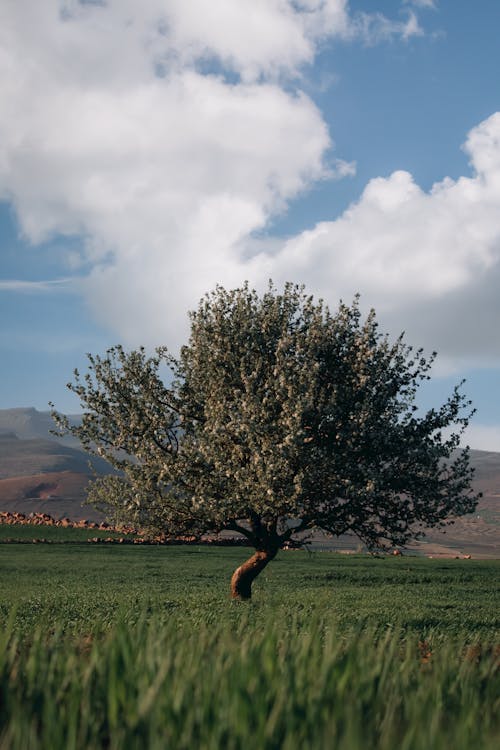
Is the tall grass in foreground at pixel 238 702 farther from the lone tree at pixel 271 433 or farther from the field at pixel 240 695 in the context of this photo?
the lone tree at pixel 271 433

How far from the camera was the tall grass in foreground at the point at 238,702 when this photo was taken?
178 inches

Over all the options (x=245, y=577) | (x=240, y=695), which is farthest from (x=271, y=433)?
(x=240, y=695)

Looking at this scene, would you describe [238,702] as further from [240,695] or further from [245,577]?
[245,577]

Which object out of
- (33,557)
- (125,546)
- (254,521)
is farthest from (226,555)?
(254,521)

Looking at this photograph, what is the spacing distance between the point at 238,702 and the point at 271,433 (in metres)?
18.3

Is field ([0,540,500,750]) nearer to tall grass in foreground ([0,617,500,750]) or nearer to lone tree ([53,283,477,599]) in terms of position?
tall grass in foreground ([0,617,500,750])

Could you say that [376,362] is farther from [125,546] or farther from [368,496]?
[125,546]

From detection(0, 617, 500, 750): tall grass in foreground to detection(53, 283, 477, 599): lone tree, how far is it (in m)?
15.7

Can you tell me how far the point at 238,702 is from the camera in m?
4.78

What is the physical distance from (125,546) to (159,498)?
1540 inches

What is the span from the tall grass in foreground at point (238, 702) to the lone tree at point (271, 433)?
617 inches

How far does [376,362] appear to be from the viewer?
2492cm

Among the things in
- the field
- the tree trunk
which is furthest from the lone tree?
the field

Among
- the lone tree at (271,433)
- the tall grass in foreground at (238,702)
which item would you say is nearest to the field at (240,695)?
the tall grass in foreground at (238,702)
